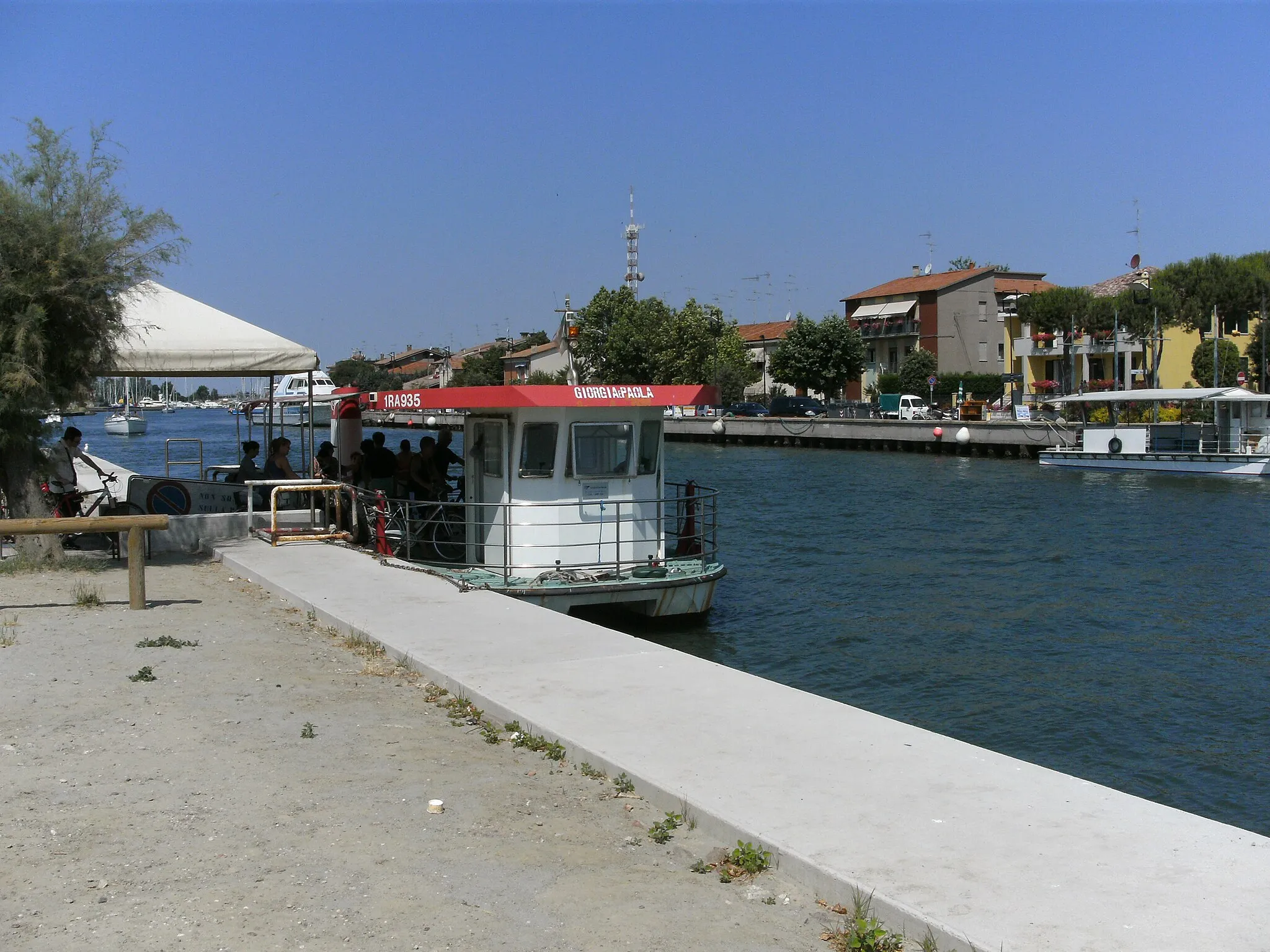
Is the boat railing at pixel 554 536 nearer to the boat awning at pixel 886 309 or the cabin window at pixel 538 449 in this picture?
the cabin window at pixel 538 449

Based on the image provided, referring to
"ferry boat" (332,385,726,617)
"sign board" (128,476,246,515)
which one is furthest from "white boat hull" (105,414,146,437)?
"ferry boat" (332,385,726,617)

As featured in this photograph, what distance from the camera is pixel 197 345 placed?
16.2 m

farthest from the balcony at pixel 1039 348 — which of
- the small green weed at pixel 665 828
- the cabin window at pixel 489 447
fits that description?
the small green weed at pixel 665 828

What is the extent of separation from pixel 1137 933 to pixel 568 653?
576 centimetres

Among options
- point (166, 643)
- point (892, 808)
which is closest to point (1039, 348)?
point (166, 643)

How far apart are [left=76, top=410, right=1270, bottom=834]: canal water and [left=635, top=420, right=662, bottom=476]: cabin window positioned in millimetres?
2324

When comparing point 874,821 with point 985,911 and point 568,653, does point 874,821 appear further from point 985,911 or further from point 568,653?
point 568,653

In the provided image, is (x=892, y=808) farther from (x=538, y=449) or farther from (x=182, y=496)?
(x=182, y=496)

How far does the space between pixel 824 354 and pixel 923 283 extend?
13032 millimetres

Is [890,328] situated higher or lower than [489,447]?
higher

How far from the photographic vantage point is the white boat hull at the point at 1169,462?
151 ft

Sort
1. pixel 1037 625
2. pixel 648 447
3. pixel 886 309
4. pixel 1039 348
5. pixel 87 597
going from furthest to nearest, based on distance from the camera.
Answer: pixel 886 309
pixel 1039 348
pixel 1037 625
pixel 648 447
pixel 87 597

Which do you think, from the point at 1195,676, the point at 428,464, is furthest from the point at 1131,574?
the point at 428,464

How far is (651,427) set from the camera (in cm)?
1530
